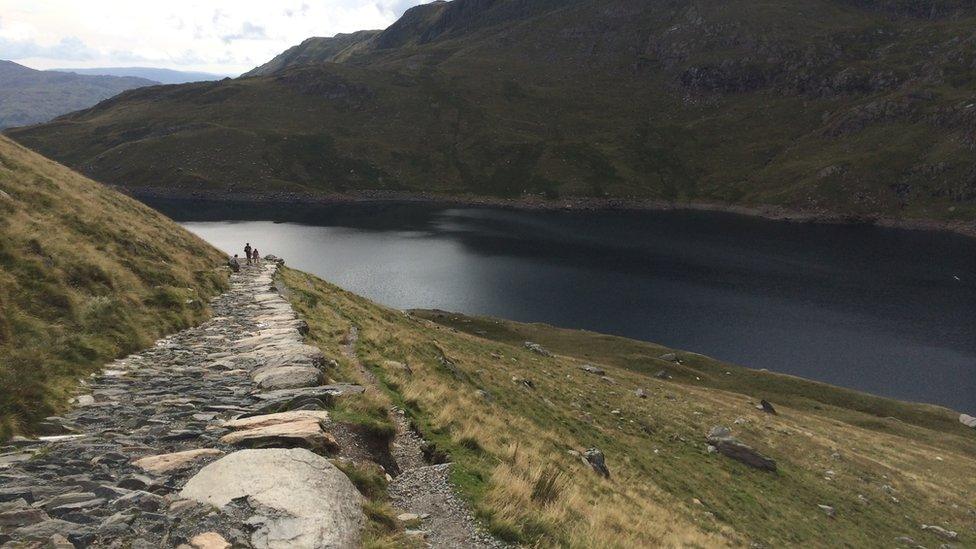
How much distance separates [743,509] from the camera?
77.2 feet

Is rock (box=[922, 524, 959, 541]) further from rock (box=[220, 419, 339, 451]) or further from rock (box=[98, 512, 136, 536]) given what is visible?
rock (box=[98, 512, 136, 536])

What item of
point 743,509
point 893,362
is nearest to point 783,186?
point 893,362

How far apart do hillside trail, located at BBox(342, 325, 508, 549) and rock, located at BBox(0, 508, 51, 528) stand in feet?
16.7

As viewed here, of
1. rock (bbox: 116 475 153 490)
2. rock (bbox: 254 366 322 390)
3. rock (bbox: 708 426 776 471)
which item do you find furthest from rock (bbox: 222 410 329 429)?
rock (bbox: 708 426 776 471)

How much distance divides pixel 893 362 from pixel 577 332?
45436 mm

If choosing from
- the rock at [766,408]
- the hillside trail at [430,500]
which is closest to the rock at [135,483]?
the hillside trail at [430,500]

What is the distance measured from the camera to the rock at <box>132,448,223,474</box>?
27.7 feet

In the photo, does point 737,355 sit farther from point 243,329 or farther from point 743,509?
point 243,329

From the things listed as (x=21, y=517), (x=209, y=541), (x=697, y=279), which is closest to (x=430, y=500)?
(x=209, y=541)

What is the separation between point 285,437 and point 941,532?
109 feet

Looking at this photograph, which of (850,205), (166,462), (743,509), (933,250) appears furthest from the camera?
(850,205)

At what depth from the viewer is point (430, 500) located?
32.2ft

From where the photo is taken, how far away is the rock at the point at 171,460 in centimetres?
843

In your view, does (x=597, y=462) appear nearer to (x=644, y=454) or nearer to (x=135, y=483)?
(x=644, y=454)
